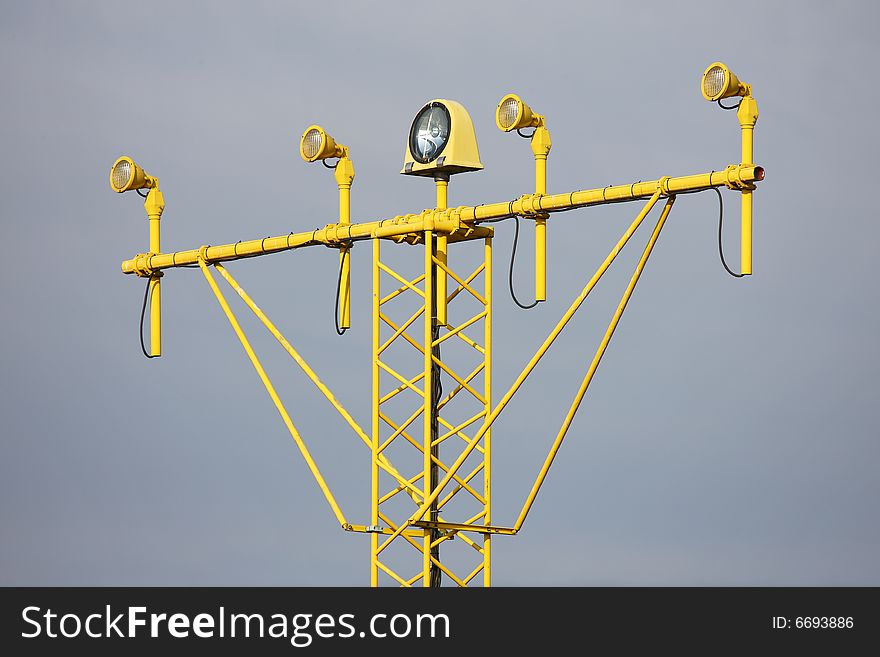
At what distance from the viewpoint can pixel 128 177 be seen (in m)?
46.8

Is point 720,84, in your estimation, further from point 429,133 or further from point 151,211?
point 151,211

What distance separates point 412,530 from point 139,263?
8.60 metres

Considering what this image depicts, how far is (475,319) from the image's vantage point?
41531mm

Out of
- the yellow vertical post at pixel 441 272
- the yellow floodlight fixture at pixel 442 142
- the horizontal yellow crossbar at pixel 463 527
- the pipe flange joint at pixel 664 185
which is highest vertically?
the yellow floodlight fixture at pixel 442 142

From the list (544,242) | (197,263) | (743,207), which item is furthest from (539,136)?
(197,263)

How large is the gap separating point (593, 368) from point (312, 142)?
24.6 ft

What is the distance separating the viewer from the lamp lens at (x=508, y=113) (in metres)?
40.0

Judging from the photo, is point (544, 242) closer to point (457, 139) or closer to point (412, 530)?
point (457, 139)

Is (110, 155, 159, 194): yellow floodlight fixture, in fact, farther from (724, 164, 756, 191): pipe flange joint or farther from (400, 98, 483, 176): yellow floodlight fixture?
(724, 164, 756, 191): pipe flange joint

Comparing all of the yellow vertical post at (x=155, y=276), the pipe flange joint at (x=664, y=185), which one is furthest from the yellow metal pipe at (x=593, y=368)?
the yellow vertical post at (x=155, y=276)

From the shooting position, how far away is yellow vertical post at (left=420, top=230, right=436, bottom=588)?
40938 millimetres

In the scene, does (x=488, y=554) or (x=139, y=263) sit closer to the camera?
(x=488, y=554)

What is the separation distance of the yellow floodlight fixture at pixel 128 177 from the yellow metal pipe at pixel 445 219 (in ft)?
4.38

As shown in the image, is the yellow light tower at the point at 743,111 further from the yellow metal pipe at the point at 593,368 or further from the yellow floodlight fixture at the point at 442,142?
the yellow floodlight fixture at the point at 442,142
